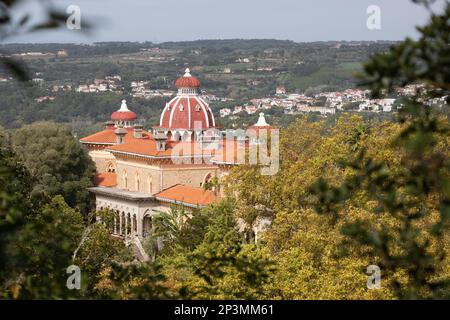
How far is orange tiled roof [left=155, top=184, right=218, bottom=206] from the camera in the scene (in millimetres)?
56688

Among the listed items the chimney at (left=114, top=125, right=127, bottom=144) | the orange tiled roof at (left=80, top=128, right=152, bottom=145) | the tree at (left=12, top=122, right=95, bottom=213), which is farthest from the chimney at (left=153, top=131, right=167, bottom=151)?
the chimney at (left=114, top=125, right=127, bottom=144)

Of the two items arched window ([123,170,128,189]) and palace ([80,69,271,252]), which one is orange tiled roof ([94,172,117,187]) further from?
arched window ([123,170,128,189])

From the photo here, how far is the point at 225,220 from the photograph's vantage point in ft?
139

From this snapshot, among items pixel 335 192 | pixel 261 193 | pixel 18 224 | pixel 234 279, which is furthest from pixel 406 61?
pixel 261 193

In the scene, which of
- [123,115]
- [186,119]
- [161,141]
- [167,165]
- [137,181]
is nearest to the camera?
[167,165]

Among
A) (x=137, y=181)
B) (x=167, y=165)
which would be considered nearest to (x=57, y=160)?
(x=137, y=181)

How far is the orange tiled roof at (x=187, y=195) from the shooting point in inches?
2232

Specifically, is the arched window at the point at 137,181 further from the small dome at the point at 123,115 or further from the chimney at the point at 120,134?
the small dome at the point at 123,115

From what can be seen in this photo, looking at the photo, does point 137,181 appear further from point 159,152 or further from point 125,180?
point 159,152

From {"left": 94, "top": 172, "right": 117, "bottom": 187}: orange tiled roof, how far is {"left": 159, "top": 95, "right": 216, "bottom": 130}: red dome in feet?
14.2

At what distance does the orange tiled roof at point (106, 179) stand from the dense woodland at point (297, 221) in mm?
680

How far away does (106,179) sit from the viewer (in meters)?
70.0

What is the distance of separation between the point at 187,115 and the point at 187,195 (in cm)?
980
